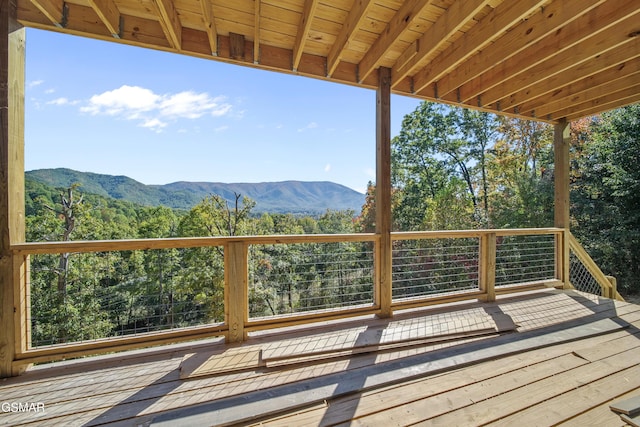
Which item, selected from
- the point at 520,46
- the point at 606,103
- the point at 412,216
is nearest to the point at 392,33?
the point at 520,46

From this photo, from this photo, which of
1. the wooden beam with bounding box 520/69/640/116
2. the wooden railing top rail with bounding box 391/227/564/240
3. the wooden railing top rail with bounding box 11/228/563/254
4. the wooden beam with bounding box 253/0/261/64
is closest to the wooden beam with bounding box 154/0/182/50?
the wooden beam with bounding box 253/0/261/64

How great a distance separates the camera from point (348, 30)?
210 cm

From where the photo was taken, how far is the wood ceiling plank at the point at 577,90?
8.59 feet

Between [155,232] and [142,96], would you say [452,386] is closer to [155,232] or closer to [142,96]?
[155,232]

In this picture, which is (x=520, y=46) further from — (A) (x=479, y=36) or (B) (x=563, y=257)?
(B) (x=563, y=257)

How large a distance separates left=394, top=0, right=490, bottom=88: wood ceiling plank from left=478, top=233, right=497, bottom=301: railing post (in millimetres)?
2126

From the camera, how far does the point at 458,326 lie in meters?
2.55

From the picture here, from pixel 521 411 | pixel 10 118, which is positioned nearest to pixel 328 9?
pixel 10 118

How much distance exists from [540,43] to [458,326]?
2.55 meters

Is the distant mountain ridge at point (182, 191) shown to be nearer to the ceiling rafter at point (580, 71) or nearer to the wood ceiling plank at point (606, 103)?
the ceiling rafter at point (580, 71)

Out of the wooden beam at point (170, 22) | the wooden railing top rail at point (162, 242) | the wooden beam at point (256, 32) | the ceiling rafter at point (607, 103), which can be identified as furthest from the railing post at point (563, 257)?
the wooden beam at point (170, 22)

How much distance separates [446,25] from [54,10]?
8.87ft

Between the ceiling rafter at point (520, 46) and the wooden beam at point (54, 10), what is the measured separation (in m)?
3.29

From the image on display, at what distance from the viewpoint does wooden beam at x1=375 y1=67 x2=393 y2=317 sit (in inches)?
109
